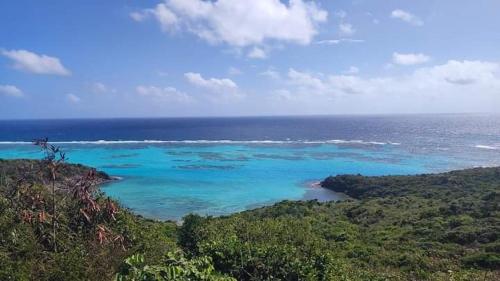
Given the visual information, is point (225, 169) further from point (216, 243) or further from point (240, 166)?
point (216, 243)

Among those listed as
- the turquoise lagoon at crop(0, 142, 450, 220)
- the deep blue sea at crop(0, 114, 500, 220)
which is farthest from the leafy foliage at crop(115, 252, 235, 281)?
the deep blue sea at crop(0, 114, 500, 220)

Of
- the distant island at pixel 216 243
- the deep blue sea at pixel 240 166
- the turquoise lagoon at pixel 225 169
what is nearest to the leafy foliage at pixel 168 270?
the distant island at pixel 216 243

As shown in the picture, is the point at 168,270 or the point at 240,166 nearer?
the point at 168,270

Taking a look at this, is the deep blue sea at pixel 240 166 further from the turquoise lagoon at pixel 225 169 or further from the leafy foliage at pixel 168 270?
the leafy foliage at pixel 168 270

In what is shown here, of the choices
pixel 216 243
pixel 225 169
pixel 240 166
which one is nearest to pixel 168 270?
pixel 216 243

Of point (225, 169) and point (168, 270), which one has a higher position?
point (168, 270)

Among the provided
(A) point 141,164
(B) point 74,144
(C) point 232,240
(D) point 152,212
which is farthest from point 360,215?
(B) point 74,144

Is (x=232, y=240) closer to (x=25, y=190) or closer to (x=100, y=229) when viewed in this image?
(x=100, y=229)
